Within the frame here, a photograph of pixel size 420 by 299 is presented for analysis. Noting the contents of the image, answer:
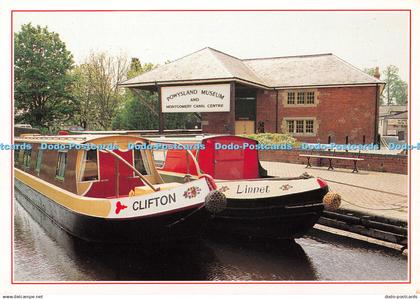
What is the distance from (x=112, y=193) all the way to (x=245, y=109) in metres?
12.6

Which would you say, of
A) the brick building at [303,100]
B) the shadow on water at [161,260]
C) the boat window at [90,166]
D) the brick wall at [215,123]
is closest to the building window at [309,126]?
the brick building at [303,100]

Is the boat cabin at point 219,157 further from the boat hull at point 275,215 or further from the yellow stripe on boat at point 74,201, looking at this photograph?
the yellow stripe on boat at point 74,201

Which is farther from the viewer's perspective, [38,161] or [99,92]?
[99,92]

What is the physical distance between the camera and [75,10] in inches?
252

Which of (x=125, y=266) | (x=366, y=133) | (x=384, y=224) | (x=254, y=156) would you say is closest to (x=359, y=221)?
(x=384, y=224)

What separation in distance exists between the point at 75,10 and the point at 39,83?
3.48 metres

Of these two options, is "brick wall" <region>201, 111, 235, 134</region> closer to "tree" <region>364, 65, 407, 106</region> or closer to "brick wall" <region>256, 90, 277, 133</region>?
"brick wall" <region>256, 90, 277, 133</region>

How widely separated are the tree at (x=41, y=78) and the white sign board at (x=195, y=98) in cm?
321

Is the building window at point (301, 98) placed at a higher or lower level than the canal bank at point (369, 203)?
higher

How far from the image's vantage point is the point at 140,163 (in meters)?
8.09

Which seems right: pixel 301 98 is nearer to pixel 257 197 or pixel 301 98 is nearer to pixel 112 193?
pixel 257 197

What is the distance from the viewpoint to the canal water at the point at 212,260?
6.10m

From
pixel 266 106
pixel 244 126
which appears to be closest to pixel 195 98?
pixel 244 126
